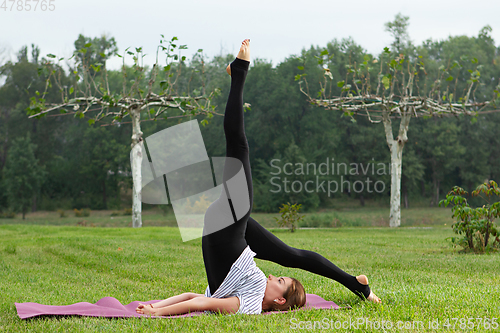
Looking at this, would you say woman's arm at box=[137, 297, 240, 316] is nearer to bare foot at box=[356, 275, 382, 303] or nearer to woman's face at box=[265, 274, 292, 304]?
woman's face at box=[265, 274, 292, 304]

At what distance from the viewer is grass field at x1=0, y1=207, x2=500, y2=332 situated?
313 centimetres

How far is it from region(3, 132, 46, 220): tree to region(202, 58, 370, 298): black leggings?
3090 centimetres

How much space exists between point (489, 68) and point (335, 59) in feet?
39.1

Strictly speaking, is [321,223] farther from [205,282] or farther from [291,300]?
[291,300]

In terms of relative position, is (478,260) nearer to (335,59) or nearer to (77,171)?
(335,59)

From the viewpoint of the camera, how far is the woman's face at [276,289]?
3605 mm

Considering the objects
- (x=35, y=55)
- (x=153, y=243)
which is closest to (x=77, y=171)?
(x=35, y=55)

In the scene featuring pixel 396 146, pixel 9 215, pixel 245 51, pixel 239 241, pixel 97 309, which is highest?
pixel 245 51

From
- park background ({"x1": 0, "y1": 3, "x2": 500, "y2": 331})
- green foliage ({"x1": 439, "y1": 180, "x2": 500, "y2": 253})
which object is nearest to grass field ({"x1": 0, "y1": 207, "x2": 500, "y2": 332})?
green foliage ({"x1": 439, "y1": 180, "x2": 500, "y2": 253})

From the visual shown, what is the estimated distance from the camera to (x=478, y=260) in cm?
706

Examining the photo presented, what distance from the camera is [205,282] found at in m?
5.62

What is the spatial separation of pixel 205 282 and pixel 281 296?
→ 2234 mm

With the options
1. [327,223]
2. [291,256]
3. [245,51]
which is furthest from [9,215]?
[245,51]

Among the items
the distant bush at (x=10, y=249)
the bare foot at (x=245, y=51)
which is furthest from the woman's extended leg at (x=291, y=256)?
the distant bush at (x=10, y=249)
